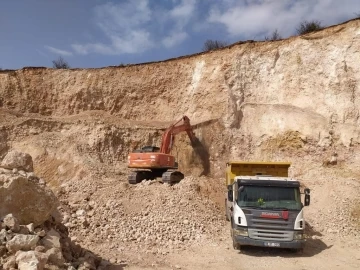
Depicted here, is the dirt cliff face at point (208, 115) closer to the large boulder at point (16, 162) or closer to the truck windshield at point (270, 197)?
the truck windshield at point (270, 197)

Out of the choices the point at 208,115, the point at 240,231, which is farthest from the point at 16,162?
the point at 208,115

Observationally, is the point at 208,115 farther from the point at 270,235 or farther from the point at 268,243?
the point at 268,243

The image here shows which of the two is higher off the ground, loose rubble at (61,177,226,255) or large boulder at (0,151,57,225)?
large boulder at (0,151,57,225)

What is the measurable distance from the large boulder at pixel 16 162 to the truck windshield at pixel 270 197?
5489 millimetres

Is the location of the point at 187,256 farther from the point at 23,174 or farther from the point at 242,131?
the point at 242,131

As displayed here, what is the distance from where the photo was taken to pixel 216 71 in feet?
76.2

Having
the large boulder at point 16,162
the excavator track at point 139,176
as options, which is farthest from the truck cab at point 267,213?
the excavator track at point 139,176

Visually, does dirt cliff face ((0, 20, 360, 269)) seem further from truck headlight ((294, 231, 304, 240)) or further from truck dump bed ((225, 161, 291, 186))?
truck headlight ((294, 231, 304, 240))

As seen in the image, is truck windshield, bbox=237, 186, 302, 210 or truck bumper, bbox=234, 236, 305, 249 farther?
truck windshield, bbox=237, 186, 302, 210

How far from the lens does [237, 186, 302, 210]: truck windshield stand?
36.1ft

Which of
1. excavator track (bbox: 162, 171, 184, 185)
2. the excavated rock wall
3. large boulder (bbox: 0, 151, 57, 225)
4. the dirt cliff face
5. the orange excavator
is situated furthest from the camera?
the excavated rock wall

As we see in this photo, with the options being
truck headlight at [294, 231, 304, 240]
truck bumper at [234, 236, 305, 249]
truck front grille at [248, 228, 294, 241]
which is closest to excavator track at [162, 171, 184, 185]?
truck bumper at [234, 236, 305, 249]

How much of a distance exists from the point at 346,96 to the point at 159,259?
43.8 feet

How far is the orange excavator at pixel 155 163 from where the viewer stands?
16.7 metres
